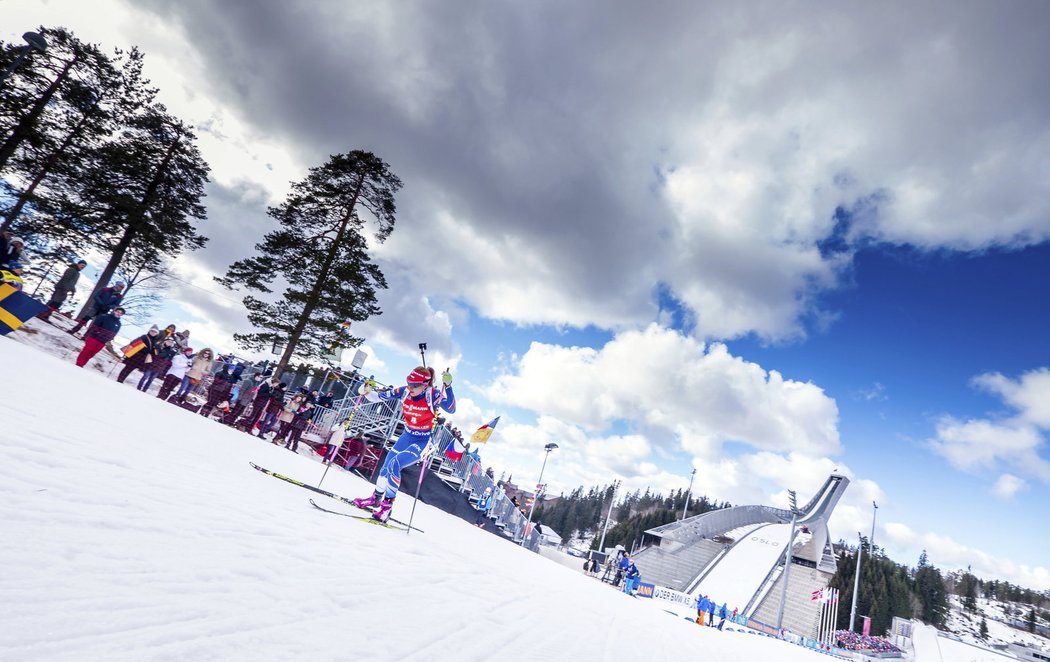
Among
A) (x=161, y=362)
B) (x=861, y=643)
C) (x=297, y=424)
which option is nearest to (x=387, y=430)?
(x=297, y=424)

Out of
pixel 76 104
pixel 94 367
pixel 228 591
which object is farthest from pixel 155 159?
pixel 228 591

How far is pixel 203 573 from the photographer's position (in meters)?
2.87

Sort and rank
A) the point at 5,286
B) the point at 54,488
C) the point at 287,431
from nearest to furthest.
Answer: the point at 54,488, the point at 5,286, the point at 287,431

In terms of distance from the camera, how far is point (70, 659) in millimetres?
1680

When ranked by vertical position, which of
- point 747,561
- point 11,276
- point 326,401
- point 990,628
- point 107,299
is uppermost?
point 107,299

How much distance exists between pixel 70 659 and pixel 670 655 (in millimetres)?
6243

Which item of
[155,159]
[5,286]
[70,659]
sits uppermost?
[155,159]

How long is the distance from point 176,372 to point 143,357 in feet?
2.77

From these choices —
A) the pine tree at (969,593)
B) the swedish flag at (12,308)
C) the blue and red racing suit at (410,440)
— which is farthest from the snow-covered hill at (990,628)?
the swedish flag at (12,308)

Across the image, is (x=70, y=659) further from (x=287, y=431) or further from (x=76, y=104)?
(x=76, y=104)

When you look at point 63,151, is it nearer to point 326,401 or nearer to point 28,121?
point 28,121

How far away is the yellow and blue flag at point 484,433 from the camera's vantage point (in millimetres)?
14992

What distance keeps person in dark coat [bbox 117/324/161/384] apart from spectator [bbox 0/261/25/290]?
2.70 meters

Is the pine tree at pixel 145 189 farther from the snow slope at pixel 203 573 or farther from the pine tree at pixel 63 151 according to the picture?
the snow slope at pixel 203 573
